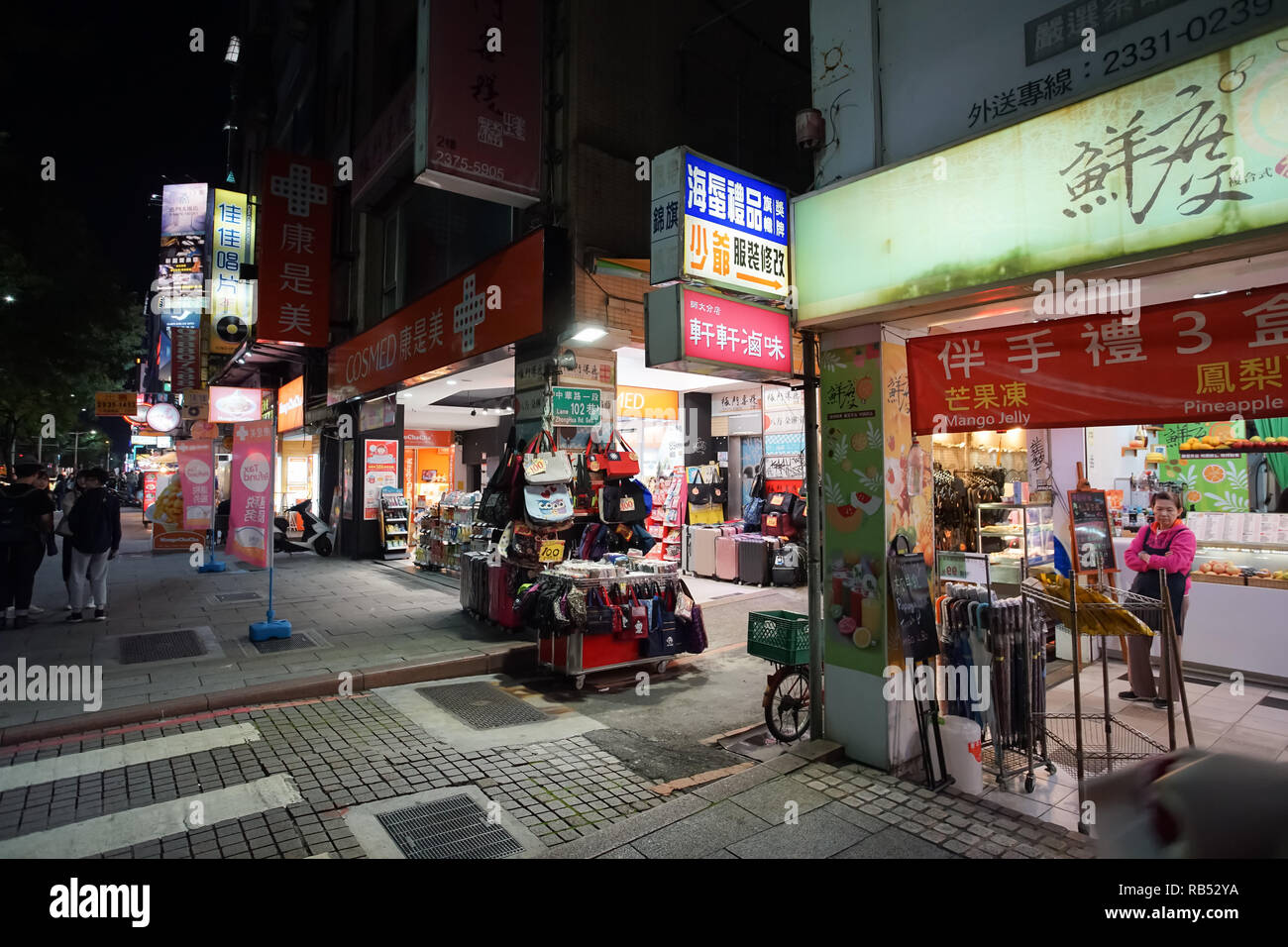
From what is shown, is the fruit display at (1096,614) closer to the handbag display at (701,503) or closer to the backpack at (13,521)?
the handbag display at (701,503)

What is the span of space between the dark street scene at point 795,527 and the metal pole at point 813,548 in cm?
4

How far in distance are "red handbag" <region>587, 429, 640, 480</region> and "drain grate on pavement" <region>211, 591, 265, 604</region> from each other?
6.98 m

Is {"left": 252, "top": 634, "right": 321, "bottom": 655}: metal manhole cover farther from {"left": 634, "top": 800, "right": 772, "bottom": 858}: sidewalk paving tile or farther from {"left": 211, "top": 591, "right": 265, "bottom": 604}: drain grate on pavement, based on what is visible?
{"left": 634, "top": 800, "right": 772, "bottom": 858}: sidewalk paving tile

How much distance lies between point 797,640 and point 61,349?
2918cm

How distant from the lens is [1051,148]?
3877 mm

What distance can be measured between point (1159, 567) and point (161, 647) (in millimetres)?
11183

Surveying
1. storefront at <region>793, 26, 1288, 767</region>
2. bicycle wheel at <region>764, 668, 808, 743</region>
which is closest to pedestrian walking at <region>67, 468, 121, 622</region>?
bicycle wheel at <region>764, 668, 808, 743</region>

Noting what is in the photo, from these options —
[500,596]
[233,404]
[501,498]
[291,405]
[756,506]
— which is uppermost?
[233,404]

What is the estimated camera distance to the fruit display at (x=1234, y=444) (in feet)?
26.2

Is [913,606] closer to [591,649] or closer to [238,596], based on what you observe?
[591,649]

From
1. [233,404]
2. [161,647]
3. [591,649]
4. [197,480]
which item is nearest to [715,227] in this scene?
[591,649]

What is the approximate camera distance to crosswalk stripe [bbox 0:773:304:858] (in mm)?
3967

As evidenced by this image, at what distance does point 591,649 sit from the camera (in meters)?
7.39
